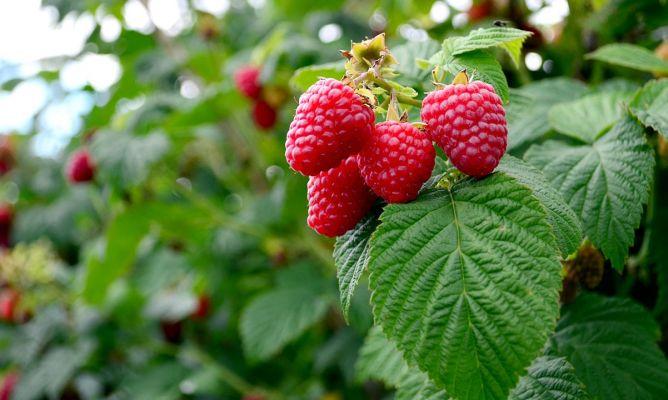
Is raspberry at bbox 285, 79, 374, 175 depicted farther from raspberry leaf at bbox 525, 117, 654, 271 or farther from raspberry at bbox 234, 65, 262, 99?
raspberry at bbox 234, 65, 262, 99

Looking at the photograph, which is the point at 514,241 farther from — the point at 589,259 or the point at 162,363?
the point at 162,363

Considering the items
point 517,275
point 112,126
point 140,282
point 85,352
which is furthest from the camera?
point 140,282

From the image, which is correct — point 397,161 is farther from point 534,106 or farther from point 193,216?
point 193,216

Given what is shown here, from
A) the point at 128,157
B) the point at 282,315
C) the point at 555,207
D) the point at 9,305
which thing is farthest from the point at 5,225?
the point at 555,207

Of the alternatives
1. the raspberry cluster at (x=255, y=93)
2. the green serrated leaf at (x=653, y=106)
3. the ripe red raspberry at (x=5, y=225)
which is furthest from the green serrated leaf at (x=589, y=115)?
the ripe red raspberry at (x=5, y=225)

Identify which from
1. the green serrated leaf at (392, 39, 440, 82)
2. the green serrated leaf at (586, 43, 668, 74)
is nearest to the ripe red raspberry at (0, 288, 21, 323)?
the green serrated leaf at (392, 39, 440, 82)

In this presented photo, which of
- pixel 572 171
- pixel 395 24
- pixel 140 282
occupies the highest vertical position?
pixel 572 171

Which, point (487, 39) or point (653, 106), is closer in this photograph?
point (487, 39)

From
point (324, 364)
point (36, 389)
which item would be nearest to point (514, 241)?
point (324, 364)
